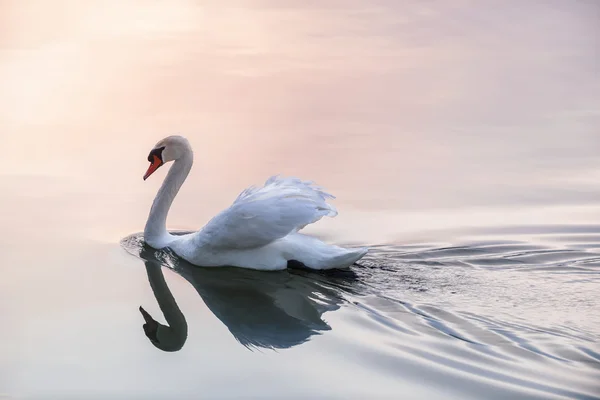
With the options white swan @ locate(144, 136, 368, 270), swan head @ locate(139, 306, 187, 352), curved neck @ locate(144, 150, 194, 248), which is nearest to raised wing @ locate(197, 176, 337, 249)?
white swan @ locate(144, 136, 368, 270)

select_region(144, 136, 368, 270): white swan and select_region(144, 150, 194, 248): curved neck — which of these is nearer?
select_region(144, 136, 368, 270): white swan

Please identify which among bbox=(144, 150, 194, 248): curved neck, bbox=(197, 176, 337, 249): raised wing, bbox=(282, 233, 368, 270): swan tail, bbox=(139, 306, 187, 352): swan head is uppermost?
bbox=(144, 150, 194, 248): curved neck

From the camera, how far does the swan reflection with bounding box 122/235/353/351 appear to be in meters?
7.55

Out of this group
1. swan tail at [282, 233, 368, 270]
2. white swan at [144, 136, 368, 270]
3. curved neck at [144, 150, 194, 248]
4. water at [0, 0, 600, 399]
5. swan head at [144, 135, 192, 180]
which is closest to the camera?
water at [0, 0, 600, 399]

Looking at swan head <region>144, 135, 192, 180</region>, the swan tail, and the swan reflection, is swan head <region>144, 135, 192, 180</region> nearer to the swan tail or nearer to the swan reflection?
the swan reflection

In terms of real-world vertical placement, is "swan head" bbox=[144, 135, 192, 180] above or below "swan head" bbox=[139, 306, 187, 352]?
above

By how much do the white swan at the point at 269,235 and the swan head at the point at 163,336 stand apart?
123 centimetres

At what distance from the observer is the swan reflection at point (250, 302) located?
7547mm

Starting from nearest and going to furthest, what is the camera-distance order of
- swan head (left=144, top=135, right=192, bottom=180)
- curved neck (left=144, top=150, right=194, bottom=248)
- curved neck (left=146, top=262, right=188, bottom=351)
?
1. curved neck (left=146, top=262, right=188, bottom=351)
2. curved neck (left=144, top=150, right=194, bottom=248)
3. swan head (left=144, top=135, right=192, bottom=180)

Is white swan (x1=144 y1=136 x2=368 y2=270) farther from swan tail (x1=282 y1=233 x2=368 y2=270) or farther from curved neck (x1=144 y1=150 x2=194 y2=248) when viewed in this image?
curved neck (x1=144 y1=150 x2=194 y2=248)

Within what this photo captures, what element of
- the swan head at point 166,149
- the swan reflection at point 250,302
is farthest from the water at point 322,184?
the swan head at point 166,149

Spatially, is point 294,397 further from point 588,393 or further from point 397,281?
point 397,281

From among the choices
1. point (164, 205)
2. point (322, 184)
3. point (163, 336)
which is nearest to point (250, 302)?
point (163, 336)

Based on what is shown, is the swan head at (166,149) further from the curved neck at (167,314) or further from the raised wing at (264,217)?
the raised wing at (264,217)
